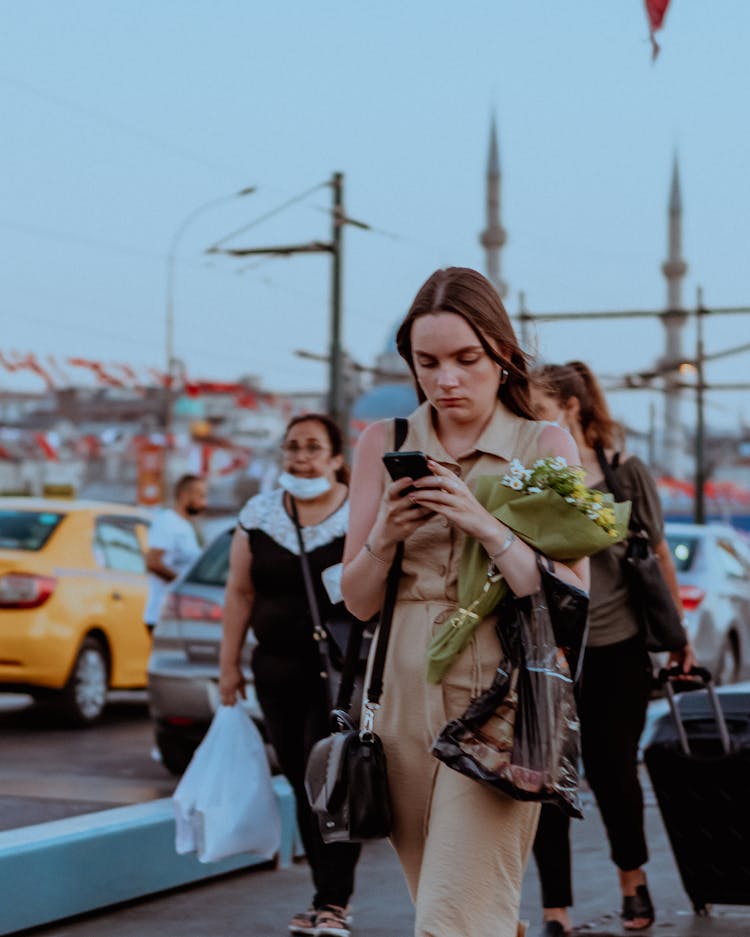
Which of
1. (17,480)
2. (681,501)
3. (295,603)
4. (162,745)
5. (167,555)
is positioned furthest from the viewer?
(17,480)

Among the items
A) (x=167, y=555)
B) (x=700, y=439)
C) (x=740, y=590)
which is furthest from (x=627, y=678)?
(x=700, y=439)

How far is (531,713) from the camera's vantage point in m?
3.12

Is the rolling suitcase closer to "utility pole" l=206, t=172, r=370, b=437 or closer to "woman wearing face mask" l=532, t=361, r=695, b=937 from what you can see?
"woman wearing face mask" l=532, t=361, r=695, b=937

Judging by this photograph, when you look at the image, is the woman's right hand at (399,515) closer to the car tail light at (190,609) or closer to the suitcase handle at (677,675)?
the suitcase handle at (677,675)

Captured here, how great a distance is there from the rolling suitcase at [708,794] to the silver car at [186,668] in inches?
134

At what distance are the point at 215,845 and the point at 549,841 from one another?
1043 millimetres

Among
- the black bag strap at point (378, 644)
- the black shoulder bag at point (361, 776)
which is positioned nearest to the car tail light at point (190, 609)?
the black bag strap at point (378, 644)

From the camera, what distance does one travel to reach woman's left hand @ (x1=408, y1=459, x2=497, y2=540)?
3100 mm

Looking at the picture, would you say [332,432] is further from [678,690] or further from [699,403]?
[699,403]

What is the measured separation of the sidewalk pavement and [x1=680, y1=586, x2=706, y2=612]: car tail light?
6.12m

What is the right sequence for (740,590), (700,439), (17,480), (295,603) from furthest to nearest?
(17,480), (700,439), (740,590), (295,603)

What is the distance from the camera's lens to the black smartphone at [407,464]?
312 cm

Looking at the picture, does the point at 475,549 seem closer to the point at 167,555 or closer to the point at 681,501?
the point at 167,555

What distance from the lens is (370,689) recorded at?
327cm
